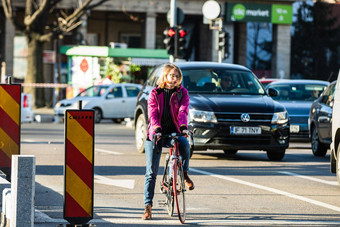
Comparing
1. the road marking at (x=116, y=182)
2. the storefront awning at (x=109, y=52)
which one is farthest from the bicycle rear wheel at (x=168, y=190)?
the storefront awning at (x=109, y=52)

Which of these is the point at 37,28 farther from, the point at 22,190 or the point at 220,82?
the point at 22,190

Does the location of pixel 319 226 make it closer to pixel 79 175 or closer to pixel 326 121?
pixel 79 175

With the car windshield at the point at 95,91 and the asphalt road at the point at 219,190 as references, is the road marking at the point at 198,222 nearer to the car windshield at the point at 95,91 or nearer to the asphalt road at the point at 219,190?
the asphalt road at the point at 219,190

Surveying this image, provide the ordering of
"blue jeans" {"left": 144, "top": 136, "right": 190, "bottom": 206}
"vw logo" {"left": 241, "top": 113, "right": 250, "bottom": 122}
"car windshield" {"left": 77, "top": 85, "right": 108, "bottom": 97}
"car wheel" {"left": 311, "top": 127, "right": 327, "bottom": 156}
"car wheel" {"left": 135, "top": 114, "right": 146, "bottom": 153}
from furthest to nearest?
"car windshield" {"left": 77, "top": 85, "right": 108, "bottom": 97}
"car wheel" {"left": 311, "top": 127, "right": 327, "bottom": 156}
"car wheel" {"left": 135, "top": 114, "right": 146, "bottom": 153}
"vw logo" {"left": 241, "top": 113, "right": 250, "bottom": 122}
"blue jeans" {"left": 144, "top": 136, "right": 190, "bottom": 206}

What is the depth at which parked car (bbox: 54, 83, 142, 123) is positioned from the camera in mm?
33188

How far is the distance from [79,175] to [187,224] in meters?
1.54

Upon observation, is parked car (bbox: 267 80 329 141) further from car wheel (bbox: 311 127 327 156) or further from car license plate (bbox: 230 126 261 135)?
car license plate (bbox: 230 126 261 135)

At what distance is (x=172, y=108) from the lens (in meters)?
9.30

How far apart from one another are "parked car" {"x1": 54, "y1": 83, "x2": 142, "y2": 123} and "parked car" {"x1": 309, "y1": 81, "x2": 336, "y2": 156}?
599 inches


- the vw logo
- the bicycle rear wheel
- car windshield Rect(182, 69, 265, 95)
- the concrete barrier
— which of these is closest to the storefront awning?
car windshield Rect(182, 69, 265, 95)

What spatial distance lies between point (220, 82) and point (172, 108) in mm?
7699

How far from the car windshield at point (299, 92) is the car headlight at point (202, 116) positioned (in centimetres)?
668

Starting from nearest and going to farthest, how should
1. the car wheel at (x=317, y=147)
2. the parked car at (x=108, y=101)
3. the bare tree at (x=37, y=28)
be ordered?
the car wheel at (x=317, y=147), the parked car at (x=108, y=101), the bare tree at (x=37, y=28)

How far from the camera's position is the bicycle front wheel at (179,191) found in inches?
349
